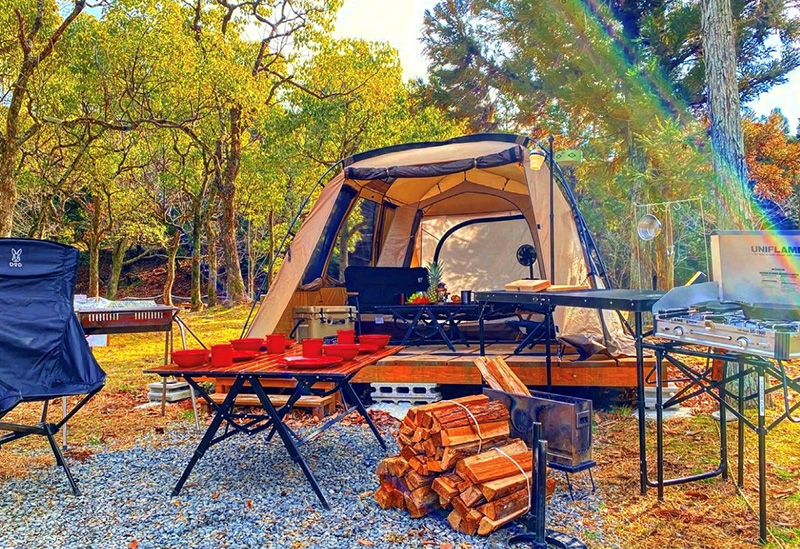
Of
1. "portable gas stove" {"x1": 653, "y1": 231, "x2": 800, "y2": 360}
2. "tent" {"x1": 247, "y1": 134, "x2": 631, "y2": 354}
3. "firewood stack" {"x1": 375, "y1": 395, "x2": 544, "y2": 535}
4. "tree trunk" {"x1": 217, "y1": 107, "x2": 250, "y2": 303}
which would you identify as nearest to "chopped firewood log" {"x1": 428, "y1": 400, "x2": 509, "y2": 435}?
"firewood stack" {"x1": 375, "y1": 395, "x2": 544, "y2": 535}

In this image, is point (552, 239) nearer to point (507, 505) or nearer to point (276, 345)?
point (276, 345)

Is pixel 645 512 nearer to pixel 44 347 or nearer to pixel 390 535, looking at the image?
pixel 390 535

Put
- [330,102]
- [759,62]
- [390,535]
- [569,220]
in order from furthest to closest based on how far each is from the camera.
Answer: [330,102] → [759,62] → [569,220] → [390,535]

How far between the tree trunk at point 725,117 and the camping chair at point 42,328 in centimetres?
438

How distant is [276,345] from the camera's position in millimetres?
3164

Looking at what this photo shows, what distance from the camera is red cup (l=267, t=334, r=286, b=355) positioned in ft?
10.3

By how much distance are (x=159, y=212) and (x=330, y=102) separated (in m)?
5.64

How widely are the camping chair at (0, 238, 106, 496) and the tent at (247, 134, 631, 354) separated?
178cm

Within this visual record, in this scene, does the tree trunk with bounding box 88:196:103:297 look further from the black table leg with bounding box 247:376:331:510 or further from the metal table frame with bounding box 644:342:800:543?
the metal table frame with bounding box 644:342:800:543

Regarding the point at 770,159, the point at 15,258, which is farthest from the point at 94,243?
the point at 770,159

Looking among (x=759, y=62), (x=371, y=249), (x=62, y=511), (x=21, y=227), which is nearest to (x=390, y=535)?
(x=62, y=511)

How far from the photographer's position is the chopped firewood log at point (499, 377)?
2934 millimetres

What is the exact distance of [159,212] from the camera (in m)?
14.4

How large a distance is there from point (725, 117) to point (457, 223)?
3.38 meters
